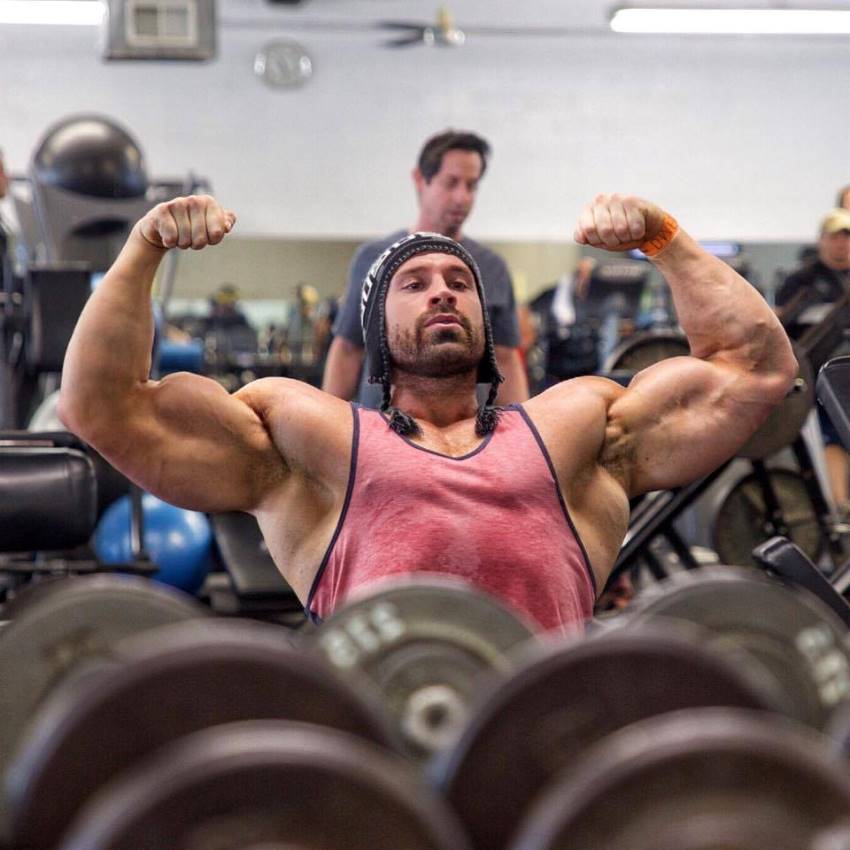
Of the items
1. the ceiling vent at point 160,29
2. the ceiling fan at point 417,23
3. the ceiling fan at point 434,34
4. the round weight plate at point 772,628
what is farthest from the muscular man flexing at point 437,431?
the ceiling fan at point 417,23

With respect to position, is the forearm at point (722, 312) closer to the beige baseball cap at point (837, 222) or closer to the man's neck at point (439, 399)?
the man's neck at point (439, 399)

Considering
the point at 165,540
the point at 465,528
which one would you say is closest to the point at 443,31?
the point at 165,540

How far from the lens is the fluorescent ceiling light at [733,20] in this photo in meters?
9.28

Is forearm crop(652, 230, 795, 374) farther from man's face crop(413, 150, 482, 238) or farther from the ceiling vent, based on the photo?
the ceiling vent

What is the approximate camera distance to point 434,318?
2.07m

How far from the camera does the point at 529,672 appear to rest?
71 centimetres

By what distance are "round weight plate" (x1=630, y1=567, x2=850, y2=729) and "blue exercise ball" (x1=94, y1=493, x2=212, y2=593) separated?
374 centimetres

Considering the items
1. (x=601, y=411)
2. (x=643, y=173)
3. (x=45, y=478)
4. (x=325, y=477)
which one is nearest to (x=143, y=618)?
(x=325, y=477)

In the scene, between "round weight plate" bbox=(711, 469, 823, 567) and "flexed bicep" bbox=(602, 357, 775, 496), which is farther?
"round weight plate" bbox=(711, 469, 823, 567)

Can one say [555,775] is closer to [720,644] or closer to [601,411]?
[720,644]

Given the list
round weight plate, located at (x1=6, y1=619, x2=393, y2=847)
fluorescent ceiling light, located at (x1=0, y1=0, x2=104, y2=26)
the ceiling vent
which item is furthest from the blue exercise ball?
fluorescent ceiling light, located at (x1=0, y1=0, x2=104, y2=26)

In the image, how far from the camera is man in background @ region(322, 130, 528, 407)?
3180 millimetres

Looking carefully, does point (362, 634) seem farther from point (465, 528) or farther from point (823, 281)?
point (823, 281)

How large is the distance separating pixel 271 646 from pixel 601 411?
1.30 metres
